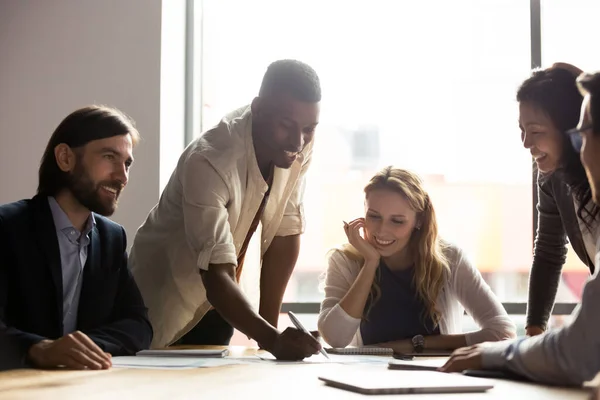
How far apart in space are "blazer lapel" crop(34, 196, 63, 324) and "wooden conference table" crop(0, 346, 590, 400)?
39 cm

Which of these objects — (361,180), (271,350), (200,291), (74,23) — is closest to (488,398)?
(271,350)

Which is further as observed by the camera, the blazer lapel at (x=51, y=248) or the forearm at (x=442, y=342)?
the forearm at (x=442, y=342)

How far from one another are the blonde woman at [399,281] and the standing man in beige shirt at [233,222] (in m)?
0.22

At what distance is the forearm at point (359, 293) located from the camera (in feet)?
8.77

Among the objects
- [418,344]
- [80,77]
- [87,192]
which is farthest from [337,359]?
[80,77]

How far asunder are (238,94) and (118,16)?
0.77 m

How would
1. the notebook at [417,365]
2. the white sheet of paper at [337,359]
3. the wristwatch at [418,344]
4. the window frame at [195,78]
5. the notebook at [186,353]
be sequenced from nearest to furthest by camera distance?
1. the notebook at [417,365]
2. the white sheet of paper at [337,359]
3. the notebook at [186,353]
4. the wristwatch at [418,344]
5. the window frame at [195,78]

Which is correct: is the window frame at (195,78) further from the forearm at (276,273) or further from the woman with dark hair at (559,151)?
the woman with dark hair at (559,151)

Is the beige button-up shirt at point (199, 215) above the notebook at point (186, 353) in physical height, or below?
above

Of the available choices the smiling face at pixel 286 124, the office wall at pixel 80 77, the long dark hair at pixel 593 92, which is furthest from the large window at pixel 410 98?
the long dark hair at pixel 593 92

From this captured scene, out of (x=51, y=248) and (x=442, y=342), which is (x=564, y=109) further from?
(x=51, y=248)

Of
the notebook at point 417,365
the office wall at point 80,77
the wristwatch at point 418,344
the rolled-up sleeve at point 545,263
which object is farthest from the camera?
the office wall at point 80,77

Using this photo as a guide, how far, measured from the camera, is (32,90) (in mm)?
3980

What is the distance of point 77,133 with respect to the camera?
7.96 feet
